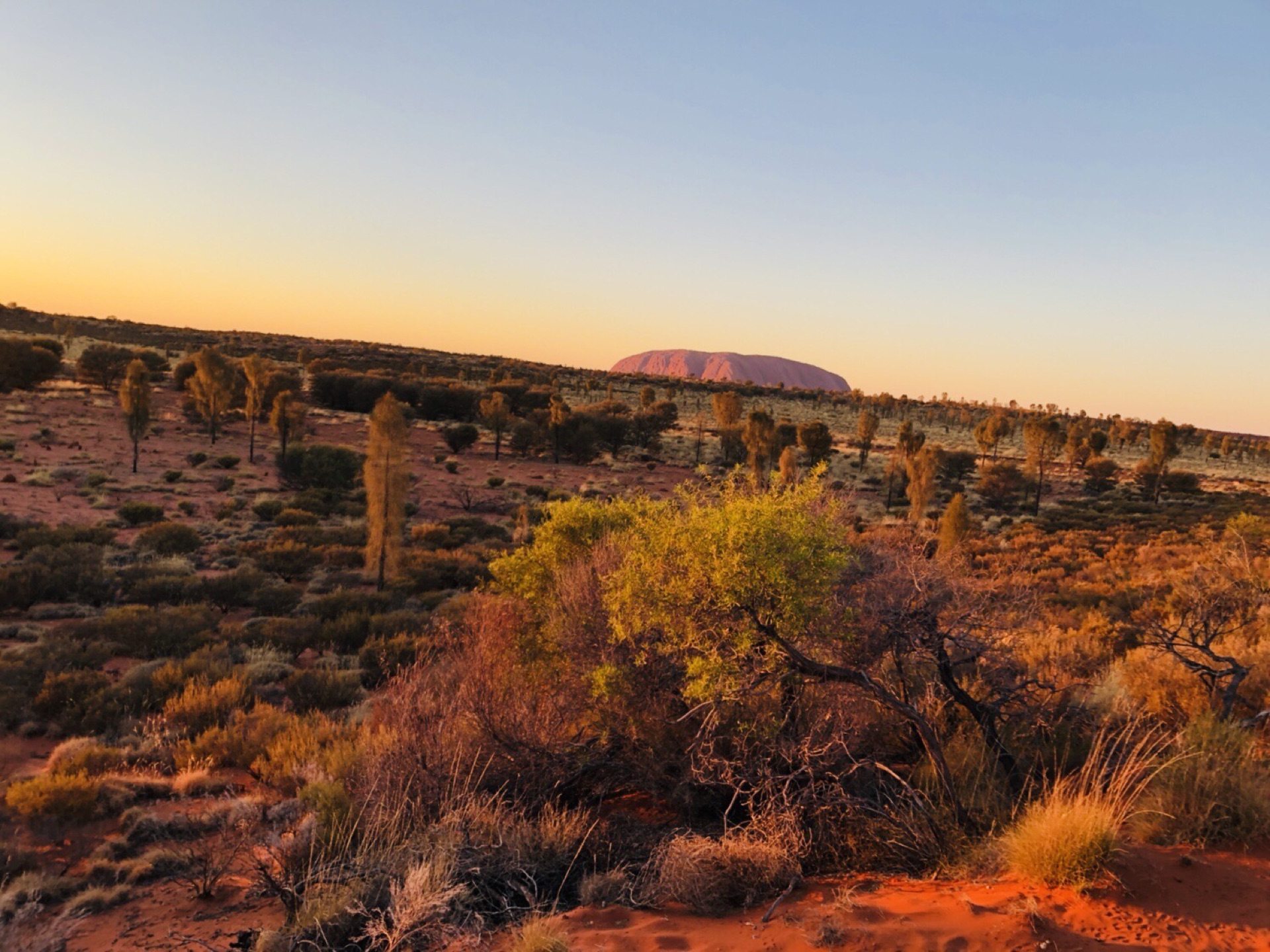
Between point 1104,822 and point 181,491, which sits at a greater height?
point 1104,822

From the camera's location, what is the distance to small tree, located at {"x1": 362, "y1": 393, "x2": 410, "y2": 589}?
2030cm

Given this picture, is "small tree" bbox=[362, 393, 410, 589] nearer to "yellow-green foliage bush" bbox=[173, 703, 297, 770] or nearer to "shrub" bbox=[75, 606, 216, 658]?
"shrub" bbox=[75, 606, 216, 658]

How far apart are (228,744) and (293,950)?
586 cm

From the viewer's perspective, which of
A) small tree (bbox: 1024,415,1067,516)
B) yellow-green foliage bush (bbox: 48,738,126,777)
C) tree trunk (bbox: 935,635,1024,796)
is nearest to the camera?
tree trunk (bbox: 935,635,1024,796)

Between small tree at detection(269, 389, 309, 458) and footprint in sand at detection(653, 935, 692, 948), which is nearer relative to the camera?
footprint in sand at detection(653, 935, 692, 948)

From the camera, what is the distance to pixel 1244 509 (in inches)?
1704

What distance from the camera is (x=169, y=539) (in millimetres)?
24000

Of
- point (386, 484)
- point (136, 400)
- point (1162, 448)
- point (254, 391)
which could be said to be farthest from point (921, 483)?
point (254, 391)

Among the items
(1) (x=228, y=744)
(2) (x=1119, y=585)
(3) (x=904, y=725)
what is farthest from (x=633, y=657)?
(2) (x=1119, y=585)

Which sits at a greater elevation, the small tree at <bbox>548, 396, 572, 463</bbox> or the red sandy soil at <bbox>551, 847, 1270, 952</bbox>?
the small tree at <bbox>548, 396, 572, 463</bbox>

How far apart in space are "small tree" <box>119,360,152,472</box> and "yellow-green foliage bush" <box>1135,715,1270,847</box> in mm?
43550

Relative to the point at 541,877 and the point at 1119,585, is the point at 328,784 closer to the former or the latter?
the point at 541,877

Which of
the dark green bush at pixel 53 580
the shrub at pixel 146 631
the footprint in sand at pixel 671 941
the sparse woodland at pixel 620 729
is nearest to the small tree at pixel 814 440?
the sparse woodland at pixel 620 729

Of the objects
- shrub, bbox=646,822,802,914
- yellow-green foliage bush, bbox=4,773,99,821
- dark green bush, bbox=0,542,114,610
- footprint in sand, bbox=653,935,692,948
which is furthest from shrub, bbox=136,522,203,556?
footprint in sand, bbox=653,935,692,948
